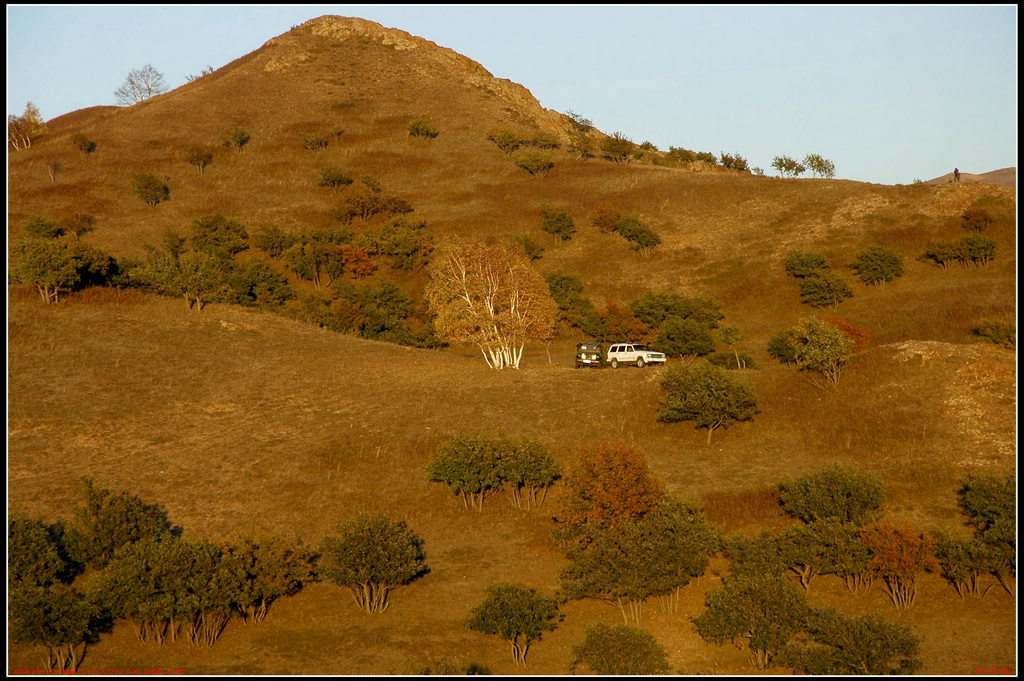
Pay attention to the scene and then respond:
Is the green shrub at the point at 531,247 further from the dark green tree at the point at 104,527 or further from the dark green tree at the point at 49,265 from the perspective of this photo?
the dark green tree at the point at 104,527

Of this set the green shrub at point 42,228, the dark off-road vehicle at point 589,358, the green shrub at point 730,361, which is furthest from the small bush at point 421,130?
the dark off-road vehicle at point 589,358

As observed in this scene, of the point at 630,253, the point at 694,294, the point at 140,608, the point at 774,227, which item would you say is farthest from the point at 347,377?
the point at 774,227

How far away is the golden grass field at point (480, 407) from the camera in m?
33.1

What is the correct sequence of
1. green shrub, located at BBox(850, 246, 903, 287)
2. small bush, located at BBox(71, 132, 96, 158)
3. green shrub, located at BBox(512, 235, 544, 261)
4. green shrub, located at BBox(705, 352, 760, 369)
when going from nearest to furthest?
green shrub, located at BBox(705, 352, 760, 369) < green shrub, located at BBox(850, 246, 903, 287) < green shrub, located at BBox(512, 235, 544, 261) < small bush, located at BBox(71, 132, 96, 158)

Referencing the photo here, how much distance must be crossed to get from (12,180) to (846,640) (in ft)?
424

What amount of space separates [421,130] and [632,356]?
9004 cm

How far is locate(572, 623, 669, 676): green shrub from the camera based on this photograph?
27.8m

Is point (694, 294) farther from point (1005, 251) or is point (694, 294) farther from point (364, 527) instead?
point (364, 527)

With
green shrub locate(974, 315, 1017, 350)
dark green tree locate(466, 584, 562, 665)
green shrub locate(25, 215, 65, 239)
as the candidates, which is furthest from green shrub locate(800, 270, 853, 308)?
green shrub locate(25, 215, 65, 239)

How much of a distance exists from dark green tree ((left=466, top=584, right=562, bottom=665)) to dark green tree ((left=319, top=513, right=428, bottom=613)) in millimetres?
4613

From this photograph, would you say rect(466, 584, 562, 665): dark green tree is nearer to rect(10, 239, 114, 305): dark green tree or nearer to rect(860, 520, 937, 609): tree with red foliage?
rect(860, 520, 937, 609): tree with red foliage

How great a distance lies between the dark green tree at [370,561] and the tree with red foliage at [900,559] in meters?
18.8

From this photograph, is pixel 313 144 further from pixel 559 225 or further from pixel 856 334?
pixel 856 334

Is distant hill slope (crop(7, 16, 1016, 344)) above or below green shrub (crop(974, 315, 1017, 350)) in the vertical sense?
above
